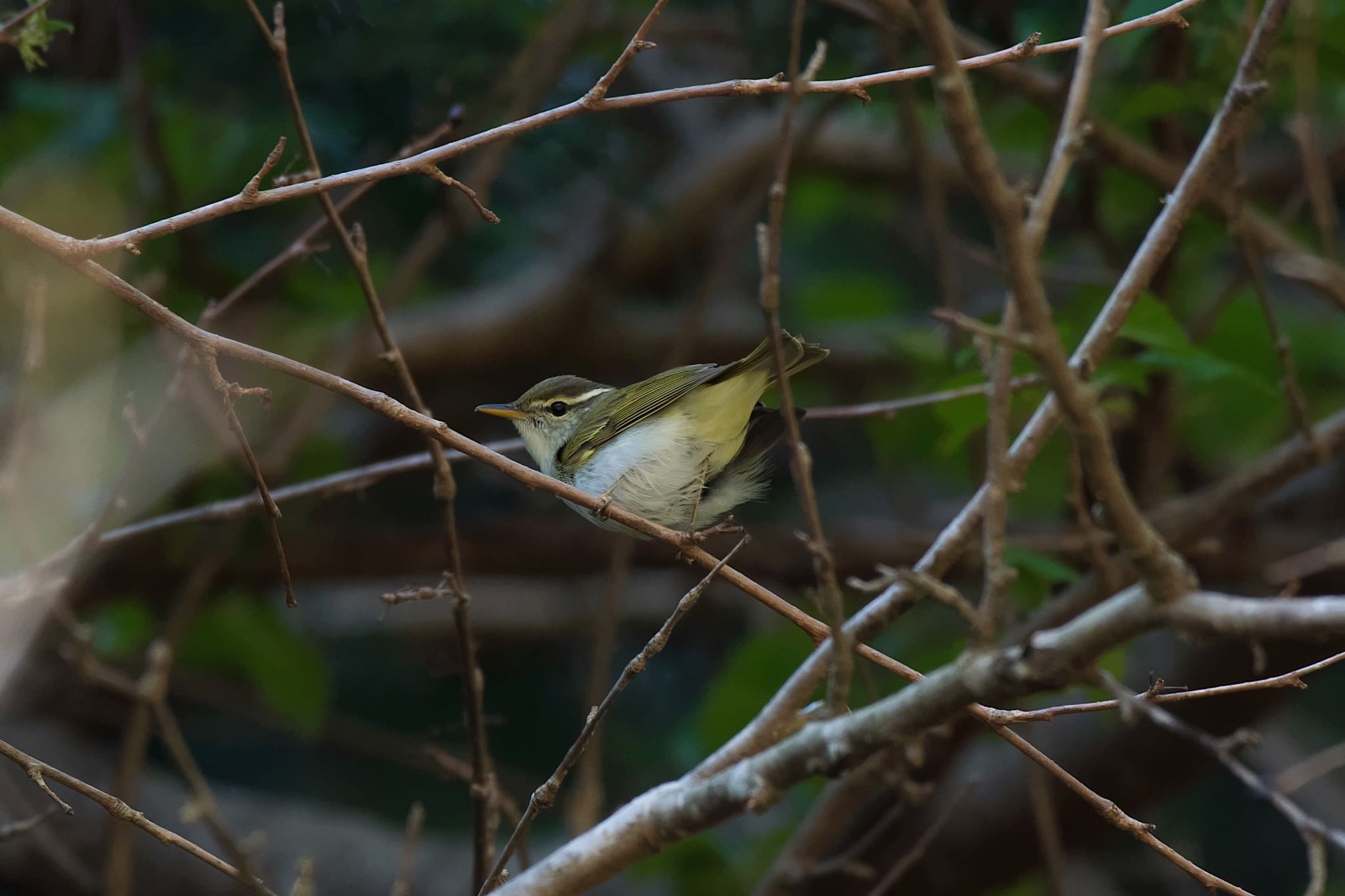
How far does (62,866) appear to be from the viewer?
4.48 metres

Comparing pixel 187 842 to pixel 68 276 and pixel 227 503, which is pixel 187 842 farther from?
pixel 68 276

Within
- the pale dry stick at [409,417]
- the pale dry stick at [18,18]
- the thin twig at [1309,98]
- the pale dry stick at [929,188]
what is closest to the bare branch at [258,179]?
the pale dry stick at [409,417]

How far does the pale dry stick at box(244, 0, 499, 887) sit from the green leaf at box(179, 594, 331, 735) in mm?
2734

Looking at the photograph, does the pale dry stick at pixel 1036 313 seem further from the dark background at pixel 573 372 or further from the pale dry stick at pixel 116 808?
the dark background at pixel 573 372

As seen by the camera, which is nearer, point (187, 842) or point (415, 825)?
point (187, 842)

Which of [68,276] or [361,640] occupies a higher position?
[68,276]

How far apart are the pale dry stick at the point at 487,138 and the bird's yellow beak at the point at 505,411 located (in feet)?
6.36

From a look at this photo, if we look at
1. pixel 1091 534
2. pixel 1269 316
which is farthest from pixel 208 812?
pixel 1269 316

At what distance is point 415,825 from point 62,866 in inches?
97.2

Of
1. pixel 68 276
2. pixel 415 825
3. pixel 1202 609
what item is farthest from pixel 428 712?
pixel 1202 609

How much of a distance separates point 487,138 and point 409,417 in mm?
491

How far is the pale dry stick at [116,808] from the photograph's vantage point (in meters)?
2.07

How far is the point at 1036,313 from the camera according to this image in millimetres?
1277

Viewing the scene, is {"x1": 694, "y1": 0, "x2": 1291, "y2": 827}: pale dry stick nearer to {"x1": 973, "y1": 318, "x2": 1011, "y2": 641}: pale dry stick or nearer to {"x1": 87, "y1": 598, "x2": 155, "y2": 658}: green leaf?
{"x1": 973, "y1": 318, "x2": 1011, "y2": 641}: pale dry stick
